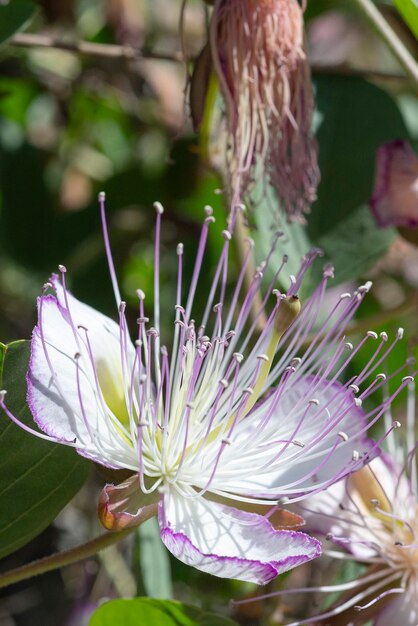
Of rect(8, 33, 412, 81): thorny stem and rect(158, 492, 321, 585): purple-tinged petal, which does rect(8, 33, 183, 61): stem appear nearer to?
rect(8, 33, 412, 81): thorny stem

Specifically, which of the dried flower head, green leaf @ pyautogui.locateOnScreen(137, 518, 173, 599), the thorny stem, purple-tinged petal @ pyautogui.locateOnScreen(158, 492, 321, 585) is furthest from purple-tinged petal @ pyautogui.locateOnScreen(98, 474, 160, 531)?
Answer: the thorny stem

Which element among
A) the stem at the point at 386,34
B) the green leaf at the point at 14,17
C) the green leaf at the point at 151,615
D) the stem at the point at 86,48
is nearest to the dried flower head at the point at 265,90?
the stem at the point at 386,34

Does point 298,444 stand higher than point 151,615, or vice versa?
point 298,444

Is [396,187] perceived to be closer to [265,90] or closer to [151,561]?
[265,90]

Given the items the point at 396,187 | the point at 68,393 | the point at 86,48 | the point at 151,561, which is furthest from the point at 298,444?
the point at 86,48

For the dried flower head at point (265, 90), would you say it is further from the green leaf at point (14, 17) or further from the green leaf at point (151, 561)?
the green leaf at point (151, 561)

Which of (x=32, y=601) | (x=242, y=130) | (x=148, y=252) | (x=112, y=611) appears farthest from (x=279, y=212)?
(x=32, y=601)

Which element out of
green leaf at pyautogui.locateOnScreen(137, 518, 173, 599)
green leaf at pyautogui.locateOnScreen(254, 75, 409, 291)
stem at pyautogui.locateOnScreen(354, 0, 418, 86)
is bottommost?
green leaf at pyautogui.locateOnScreen(137, 518, 173, 599)
